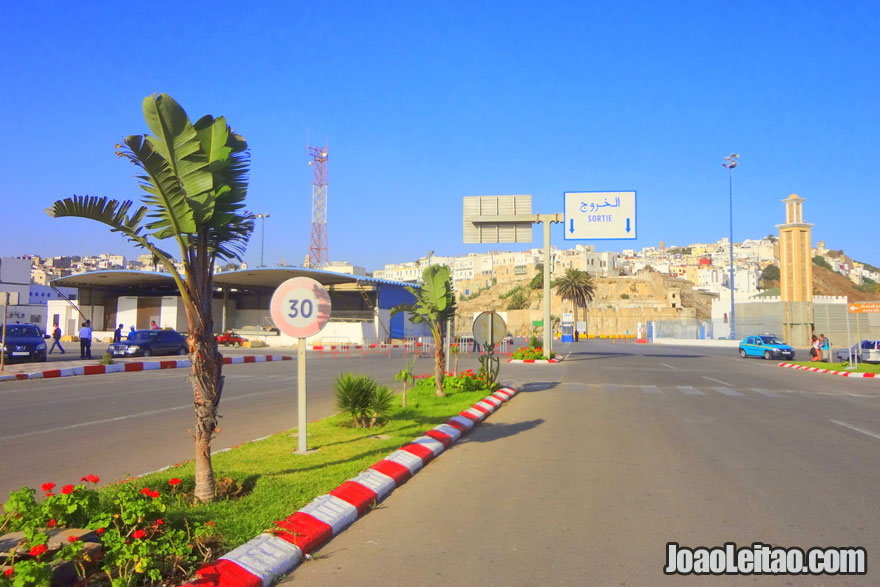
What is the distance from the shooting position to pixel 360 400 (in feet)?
34.2

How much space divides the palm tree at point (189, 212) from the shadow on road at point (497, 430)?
16.8 ft

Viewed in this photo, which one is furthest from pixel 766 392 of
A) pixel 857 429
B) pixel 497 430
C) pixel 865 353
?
pixel 865 353

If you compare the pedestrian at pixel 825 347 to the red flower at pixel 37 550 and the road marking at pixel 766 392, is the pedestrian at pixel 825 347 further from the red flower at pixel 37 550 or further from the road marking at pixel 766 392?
the red flower at pixel 37 550

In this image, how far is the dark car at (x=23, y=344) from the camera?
2806 cm

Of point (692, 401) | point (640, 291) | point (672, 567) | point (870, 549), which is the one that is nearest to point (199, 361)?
point (672, 567)

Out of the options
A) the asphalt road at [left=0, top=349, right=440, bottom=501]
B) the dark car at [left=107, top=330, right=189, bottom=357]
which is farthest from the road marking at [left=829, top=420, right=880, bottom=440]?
the dark car at [left=107, top=330, right=189, bottom=357]

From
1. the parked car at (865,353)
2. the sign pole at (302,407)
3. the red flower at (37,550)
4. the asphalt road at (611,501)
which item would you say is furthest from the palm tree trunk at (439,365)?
the parked car at (865,353)

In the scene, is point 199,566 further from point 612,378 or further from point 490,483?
point 612,378

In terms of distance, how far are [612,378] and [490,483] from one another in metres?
17.2

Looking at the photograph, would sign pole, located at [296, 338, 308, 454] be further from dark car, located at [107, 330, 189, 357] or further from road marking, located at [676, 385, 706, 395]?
dark car, located at [107, 330, 189, 357]

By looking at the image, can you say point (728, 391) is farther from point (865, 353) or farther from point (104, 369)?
point (104, 369)

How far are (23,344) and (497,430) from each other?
2562 cm

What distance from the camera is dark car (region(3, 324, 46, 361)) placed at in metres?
28.1

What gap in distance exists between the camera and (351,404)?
10.5 metres
